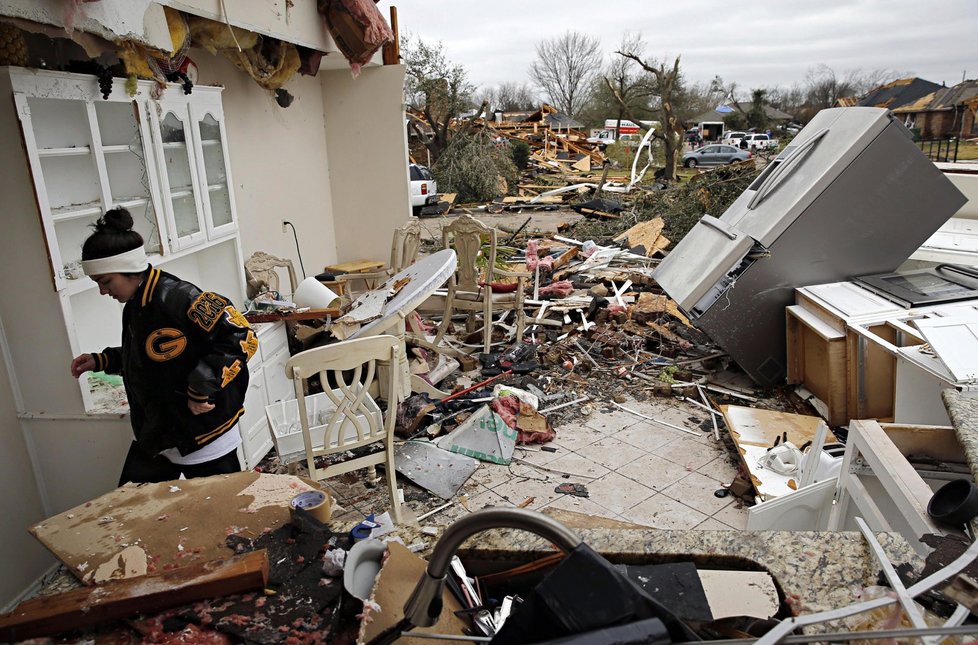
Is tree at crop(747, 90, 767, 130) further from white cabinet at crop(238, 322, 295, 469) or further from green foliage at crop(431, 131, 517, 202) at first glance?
white cabinet at crop(238, 322, 295, 469)

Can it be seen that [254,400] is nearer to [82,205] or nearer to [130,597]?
[82,205]

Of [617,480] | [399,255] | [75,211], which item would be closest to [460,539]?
[75,211]

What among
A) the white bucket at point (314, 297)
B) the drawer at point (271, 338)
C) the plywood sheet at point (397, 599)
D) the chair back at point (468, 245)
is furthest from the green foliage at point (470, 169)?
the plywood sheet at point (397, 599)

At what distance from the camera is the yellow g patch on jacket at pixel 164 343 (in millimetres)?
3057

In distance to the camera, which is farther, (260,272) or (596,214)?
(596,214)

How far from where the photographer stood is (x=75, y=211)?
359cm

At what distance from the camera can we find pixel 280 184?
7223 millimetres

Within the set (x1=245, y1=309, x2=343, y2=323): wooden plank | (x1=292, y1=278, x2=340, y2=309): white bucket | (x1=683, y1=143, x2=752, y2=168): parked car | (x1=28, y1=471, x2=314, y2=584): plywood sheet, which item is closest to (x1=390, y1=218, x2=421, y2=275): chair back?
(x1=292, y1=278, x2=340, y2=309): white bucket

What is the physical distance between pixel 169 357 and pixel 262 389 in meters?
2.08

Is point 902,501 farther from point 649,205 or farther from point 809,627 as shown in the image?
point 649,205

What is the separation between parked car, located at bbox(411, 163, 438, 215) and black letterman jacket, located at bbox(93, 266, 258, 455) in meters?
14.2

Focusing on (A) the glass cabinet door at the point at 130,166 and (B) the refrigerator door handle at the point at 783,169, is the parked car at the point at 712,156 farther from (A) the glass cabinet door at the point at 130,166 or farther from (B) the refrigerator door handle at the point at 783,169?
(A) the glass cabinet door at the point at 130,166

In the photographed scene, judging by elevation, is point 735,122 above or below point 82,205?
above

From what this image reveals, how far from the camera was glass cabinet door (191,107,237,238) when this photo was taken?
5113mm
